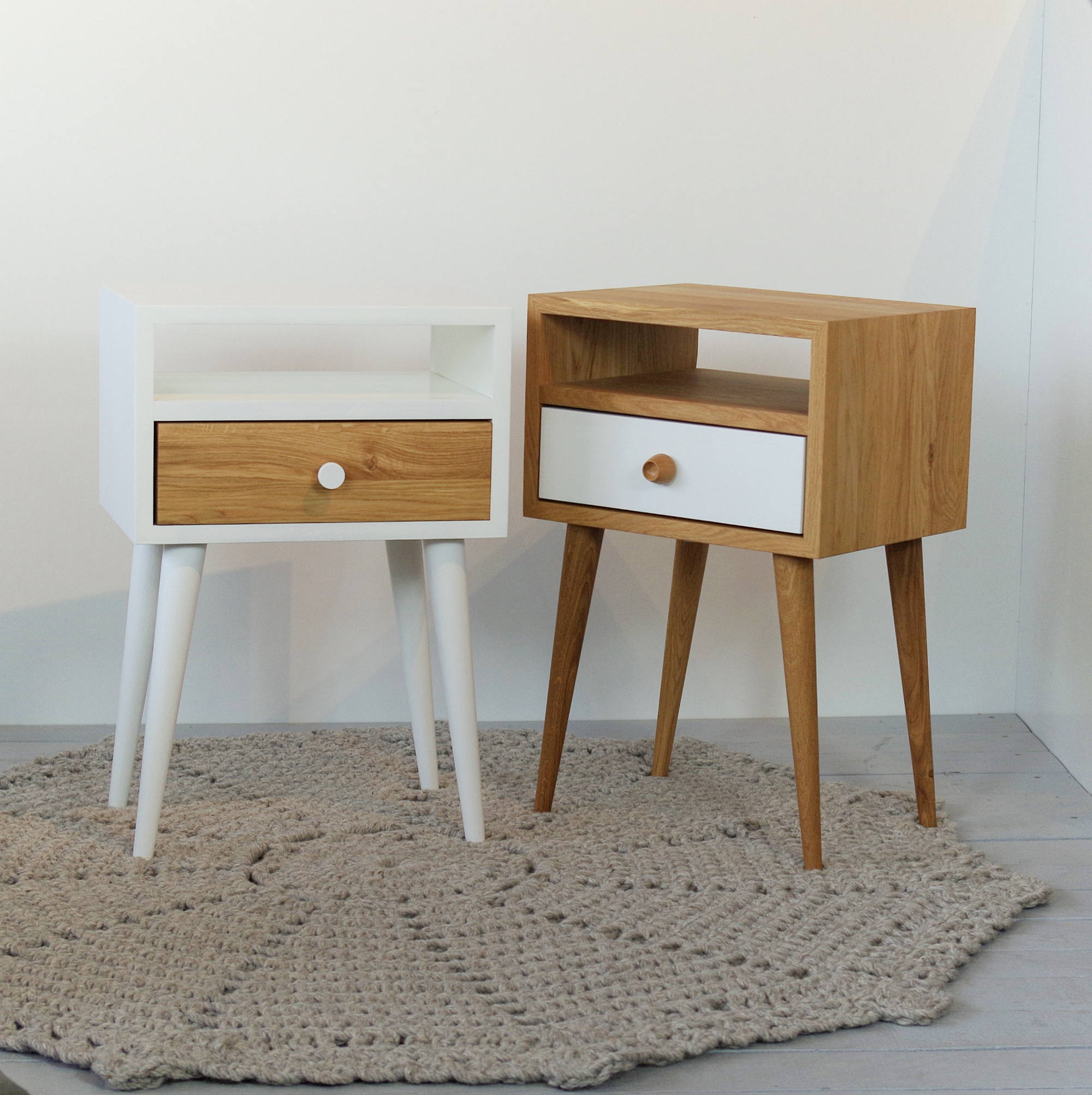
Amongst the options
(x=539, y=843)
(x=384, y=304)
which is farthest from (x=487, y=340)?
(x=539, y=843)

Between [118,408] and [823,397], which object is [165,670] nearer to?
[118,408]

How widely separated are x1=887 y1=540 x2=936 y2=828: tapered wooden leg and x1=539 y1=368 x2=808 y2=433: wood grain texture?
0.21 metres

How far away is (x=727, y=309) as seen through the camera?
4.48 ft

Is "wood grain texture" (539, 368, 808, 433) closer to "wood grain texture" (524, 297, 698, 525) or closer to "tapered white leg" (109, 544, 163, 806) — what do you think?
"wood grain texture" (524, 297, 698, 525)

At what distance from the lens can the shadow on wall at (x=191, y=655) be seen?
188 cm

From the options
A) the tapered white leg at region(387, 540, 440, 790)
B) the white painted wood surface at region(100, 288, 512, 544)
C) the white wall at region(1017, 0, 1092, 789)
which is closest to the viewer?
the white painted wood surface at region(100, 288, 512, 544)

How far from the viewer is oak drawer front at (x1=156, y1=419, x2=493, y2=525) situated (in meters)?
1.33

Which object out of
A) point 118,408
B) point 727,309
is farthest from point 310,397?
point 727,309

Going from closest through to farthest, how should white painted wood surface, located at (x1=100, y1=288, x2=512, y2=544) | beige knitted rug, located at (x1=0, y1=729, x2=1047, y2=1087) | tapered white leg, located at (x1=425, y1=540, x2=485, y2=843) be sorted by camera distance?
beige knitted rug, located at (x1=0, y1=729, x2=1047, y2=1087)
white painted wood surface, located at (x1=100, y1=288, x2=512, y2=544)
tapered white leg, located at (x1=425, y1=540, x2=485, y2=843)

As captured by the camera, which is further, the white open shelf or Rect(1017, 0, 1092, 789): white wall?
Rect(1017, 0, 1092, 789): white wall

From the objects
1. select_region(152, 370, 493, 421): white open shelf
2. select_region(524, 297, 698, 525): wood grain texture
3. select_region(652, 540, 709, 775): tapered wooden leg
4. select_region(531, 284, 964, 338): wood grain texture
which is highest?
select_region(531, 284, 964, 338): wood grain texture

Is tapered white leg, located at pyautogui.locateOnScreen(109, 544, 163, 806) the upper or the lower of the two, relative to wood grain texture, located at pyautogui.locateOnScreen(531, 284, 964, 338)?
lower

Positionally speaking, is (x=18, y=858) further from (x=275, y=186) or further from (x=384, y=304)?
(x=275, y=186)

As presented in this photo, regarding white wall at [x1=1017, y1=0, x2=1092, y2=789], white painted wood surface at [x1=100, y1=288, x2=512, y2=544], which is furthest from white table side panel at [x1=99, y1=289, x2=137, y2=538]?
white wall at [x1=1017, y1=0, x2=1092, y2=789]
